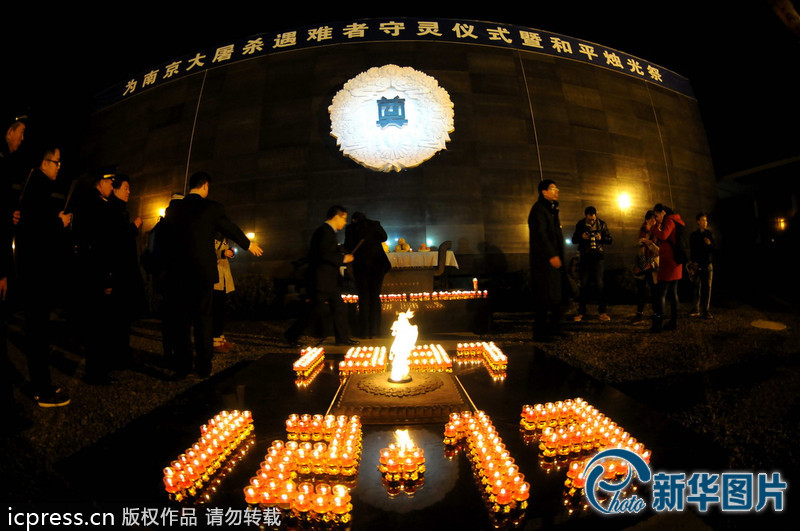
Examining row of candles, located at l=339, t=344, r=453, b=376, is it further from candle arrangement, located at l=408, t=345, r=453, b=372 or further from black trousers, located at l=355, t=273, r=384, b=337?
black trousers, located at l=355, t=273, r=384, b=337

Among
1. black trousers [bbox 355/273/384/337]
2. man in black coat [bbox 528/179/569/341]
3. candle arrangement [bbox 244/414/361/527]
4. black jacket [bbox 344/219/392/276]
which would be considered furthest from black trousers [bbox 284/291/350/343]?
man in black coat [bbox 528/179/569/341]

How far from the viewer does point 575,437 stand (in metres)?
2.12

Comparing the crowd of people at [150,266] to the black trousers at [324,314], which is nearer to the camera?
the crowd of people at [150,266]

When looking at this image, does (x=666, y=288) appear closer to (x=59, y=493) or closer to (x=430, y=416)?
(x=430, y=416)

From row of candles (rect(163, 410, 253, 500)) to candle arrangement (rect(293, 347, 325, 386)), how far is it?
0.86 metres

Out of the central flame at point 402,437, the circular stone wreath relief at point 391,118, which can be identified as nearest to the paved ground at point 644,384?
the central flame at point 402,437

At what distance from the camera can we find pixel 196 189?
12.8 ft

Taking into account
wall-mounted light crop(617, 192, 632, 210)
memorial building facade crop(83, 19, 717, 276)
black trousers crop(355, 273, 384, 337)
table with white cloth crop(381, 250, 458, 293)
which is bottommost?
black trousers crop(355, 273, 384, 337)

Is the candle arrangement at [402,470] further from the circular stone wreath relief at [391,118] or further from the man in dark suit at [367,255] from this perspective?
the circular stone wreath relief at [391,118]

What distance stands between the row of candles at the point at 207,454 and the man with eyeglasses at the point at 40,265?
5.83 ft

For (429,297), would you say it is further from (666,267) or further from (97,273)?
(97,273)

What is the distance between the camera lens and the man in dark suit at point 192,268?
3.73 metres

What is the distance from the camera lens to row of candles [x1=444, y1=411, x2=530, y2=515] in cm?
160

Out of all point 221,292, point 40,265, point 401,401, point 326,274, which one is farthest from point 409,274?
point 40,265
